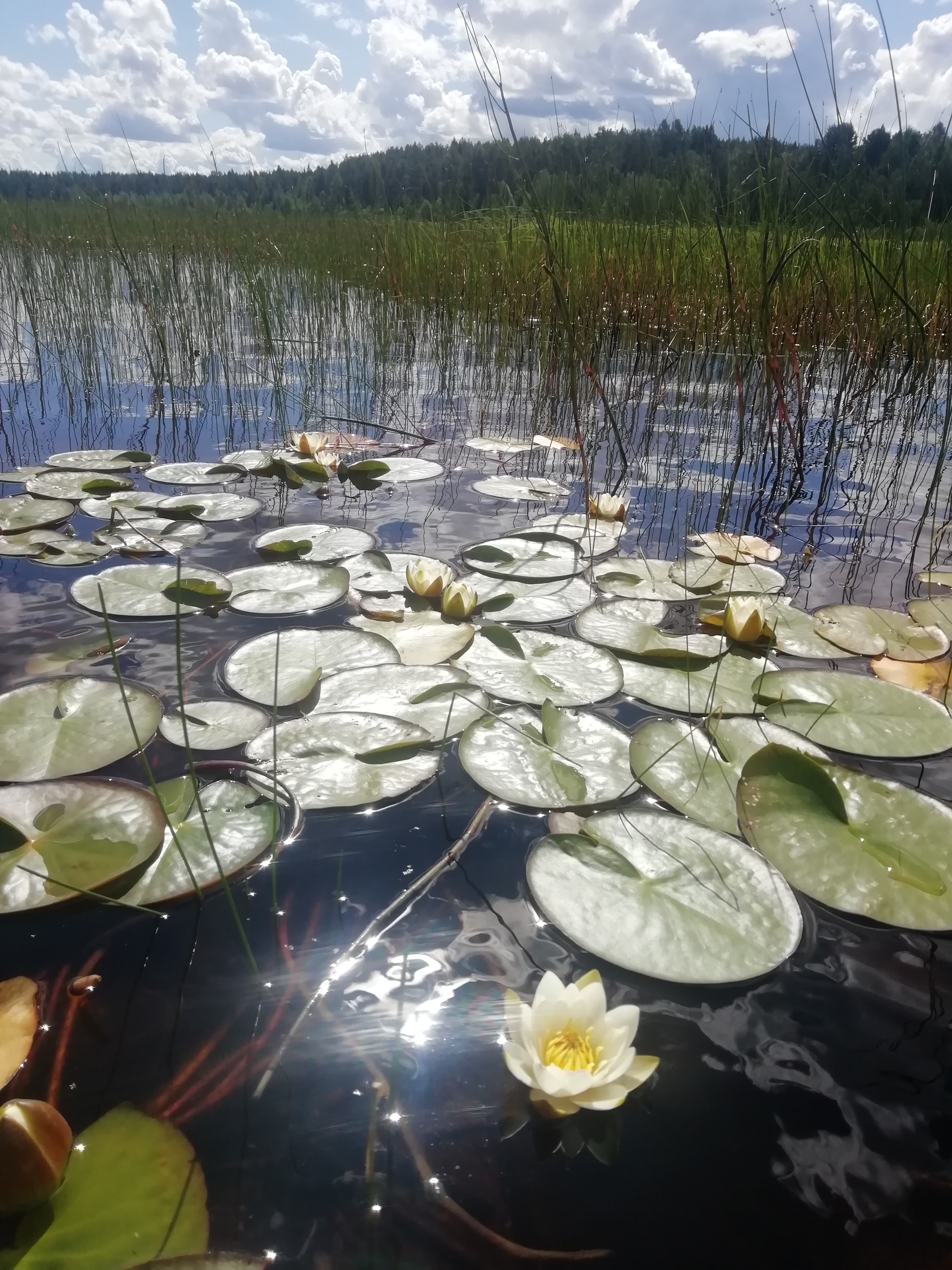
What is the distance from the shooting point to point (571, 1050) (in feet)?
2.43

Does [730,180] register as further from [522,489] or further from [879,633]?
[879,633]

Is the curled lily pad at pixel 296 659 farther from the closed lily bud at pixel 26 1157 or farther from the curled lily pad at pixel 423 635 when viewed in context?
the closed lily bud at pixel 26 1157

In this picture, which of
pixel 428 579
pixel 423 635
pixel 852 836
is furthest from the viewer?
pixel 428 579

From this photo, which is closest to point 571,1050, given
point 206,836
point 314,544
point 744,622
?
point 206,836

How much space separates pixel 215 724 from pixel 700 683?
88 centimetres

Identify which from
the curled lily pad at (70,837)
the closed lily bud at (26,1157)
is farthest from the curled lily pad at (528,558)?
the closed lily bud at (26,1157)

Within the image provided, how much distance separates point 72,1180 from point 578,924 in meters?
0.56

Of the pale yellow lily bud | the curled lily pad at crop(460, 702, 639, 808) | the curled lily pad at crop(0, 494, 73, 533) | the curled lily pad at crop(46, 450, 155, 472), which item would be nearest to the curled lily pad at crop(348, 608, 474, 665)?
the curled lily pad at crop(460, 702, 639, 808)

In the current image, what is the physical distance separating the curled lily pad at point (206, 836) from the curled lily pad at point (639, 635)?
77cm

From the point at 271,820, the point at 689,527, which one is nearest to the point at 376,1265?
the point at 271,820

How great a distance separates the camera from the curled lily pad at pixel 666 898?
88cm

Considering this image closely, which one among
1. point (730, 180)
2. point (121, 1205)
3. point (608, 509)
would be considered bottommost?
point (121, 1205)

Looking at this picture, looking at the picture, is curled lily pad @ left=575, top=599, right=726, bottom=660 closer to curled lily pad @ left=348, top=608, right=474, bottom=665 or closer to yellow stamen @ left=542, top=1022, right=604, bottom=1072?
curled lily pad @ left=348, top=608, right=474, bottom=665

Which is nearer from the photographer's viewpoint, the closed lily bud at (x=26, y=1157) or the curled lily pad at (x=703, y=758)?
the closed lily bud at (x=26, y=1157)
